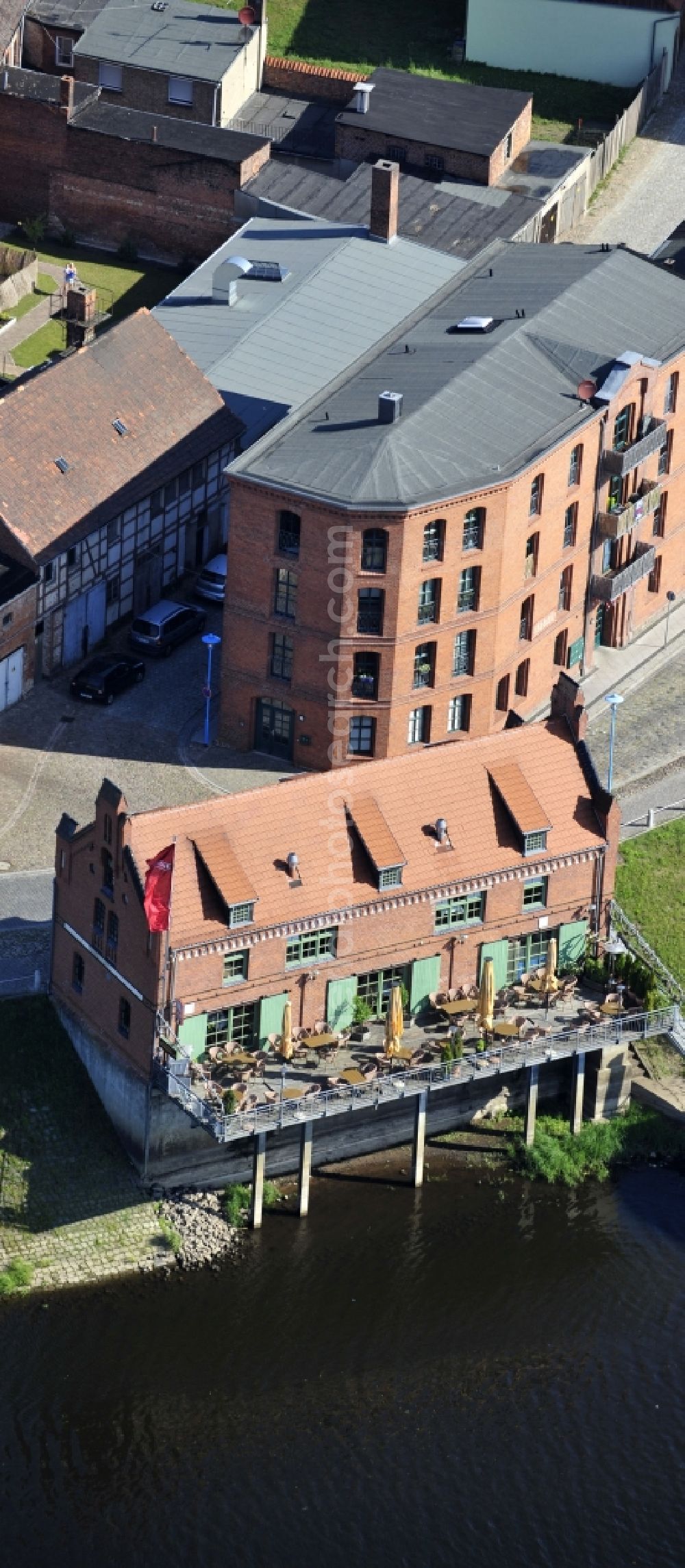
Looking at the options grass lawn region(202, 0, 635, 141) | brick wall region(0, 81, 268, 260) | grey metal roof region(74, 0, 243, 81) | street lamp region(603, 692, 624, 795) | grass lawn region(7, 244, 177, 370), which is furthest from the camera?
grass lawn region(202, 0, 635, 141)

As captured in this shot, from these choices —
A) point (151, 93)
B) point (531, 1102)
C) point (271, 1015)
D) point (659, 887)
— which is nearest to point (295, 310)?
point (151, 93)

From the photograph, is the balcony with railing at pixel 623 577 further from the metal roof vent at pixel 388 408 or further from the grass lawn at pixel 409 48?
the grass lawn at pixel 409 48

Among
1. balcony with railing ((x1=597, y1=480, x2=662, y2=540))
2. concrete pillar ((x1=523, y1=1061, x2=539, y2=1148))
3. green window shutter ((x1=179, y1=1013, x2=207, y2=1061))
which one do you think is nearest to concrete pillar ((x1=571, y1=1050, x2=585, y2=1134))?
concrete pillar ((x1=523, y1=1061, x2=539, y2=1148))

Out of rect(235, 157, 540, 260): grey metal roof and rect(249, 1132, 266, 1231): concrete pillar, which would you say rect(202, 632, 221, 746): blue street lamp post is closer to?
rect(249, 1132, 266, 1231): concrete pillar

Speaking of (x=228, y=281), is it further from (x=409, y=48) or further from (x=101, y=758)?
(x=409, y=48)

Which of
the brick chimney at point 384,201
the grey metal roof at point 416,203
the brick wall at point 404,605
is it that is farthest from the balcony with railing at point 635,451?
the brick chimney at point 384,201

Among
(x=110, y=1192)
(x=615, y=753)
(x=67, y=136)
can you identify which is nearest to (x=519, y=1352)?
(x=110, y=1192)

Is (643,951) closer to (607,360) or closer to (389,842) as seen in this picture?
(389,842)
